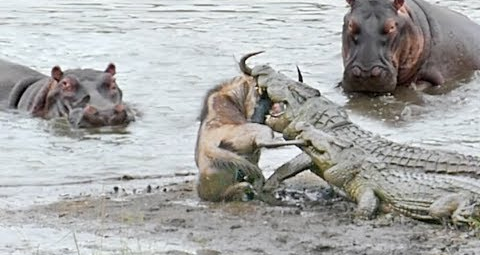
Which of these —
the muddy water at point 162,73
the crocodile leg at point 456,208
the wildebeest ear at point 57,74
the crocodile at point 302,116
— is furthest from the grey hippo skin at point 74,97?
the crocodile leg at point 456,208

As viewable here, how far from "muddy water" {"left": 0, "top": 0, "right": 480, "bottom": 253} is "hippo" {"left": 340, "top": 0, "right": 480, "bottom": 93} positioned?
278 millimetres

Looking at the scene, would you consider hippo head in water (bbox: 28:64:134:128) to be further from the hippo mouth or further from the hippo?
the hippo

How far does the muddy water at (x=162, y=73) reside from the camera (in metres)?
8.77

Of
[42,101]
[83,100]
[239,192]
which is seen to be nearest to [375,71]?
[83,100]

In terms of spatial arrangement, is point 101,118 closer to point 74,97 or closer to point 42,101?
point 74,97

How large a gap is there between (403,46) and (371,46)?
0.66m

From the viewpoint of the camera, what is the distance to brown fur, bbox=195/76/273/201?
6.63 meters

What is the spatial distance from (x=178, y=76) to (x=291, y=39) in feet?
7.79

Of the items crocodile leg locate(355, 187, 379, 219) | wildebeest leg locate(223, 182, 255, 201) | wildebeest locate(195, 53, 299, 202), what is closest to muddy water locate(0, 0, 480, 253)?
wildebeest locate(195, 53, 299, 202)

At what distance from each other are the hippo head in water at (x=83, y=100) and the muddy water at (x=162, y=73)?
18 cm

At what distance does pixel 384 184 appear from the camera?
642 cm

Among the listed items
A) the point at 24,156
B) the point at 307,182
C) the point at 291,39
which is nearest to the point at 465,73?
the point at 291,39

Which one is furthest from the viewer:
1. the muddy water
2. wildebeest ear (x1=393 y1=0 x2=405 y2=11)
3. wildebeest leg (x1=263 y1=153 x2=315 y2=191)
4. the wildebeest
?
wildebeest ear (x1=393 y1=0 x2=405 y2=11)

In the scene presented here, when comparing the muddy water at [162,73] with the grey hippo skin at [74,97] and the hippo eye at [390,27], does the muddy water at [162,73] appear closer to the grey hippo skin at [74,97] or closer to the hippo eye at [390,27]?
the grey hippo skin at [74,97]
